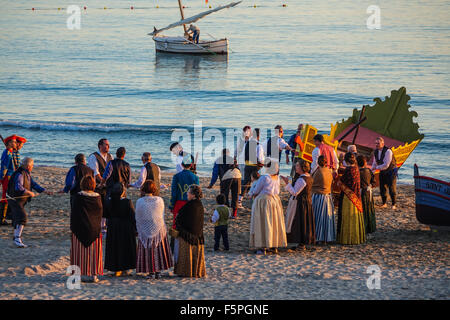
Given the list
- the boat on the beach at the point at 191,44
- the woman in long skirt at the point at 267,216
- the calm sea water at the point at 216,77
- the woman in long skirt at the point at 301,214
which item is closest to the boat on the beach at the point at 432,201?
the woman in long skirt at the point at 301,214

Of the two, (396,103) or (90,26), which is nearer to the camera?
(396,103)

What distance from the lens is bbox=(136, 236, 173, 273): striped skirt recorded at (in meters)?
9.19

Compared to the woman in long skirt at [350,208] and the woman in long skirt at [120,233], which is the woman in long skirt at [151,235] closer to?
the woman in long skirt at [120,233]

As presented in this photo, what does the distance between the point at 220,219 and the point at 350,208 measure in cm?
226

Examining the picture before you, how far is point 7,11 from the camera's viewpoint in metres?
107

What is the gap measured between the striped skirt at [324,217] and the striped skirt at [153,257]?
3143mm

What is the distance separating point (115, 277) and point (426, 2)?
105m

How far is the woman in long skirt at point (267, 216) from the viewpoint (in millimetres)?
10648

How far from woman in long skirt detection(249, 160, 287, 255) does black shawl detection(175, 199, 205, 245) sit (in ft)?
5.40

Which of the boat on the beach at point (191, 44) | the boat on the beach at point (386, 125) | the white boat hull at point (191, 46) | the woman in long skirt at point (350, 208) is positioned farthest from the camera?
the white boat hull at point (191, 46)

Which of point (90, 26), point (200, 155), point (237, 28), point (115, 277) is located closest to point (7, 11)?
point (90, 26)

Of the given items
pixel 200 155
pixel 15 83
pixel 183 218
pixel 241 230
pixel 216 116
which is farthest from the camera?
pixel 15 83

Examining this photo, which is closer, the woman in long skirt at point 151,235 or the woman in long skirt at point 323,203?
the woman in long skirt at point 151,235

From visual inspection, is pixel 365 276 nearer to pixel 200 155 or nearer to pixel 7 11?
pixel 200 155
